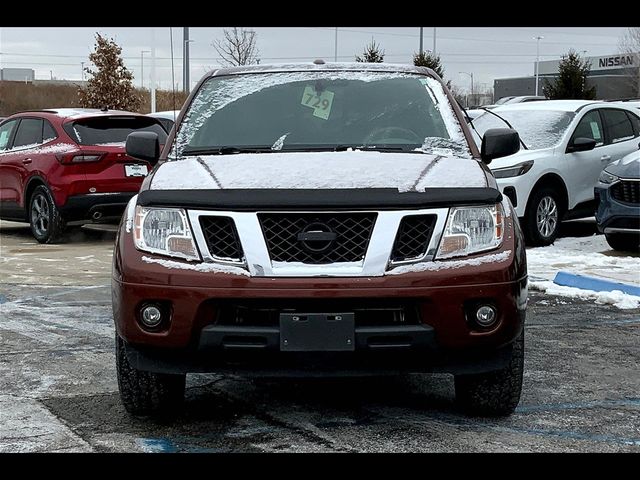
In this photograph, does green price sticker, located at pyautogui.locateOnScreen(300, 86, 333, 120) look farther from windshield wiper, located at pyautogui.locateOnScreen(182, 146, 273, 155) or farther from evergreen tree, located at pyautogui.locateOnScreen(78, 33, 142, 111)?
evergreen tree, located at pyautogui.locateOnScreen(78, 33, 142, 111)

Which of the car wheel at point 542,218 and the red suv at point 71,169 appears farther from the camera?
the red suv at point 71,169

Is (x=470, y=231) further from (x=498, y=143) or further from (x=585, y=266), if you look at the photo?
(x=585, y=266)

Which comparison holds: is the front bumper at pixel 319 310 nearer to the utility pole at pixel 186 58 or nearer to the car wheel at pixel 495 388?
the car wheel at pixel 495 388

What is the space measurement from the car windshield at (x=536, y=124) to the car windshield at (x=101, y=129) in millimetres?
4122

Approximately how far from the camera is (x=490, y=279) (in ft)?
12.7

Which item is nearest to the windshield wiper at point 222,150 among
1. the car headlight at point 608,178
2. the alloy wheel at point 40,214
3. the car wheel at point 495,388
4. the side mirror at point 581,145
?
the car wheel at point 495,388

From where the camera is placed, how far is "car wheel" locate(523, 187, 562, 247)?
10.7 metres

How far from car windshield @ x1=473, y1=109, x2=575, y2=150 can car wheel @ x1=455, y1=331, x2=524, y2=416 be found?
7.06 m

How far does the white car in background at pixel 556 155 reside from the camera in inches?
421

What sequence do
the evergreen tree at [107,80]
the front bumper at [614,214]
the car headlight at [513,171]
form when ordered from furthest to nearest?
the evergreen tree at [107,80]
the car headlight at [513,171]
the front bumper at [614,214]

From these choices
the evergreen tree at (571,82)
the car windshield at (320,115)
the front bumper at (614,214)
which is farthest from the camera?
the evergreen tree at (571,82)

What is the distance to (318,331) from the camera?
148 inches

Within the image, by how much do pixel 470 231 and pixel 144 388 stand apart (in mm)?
1525

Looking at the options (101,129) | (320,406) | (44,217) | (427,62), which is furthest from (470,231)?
(427,62)
